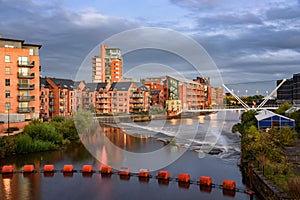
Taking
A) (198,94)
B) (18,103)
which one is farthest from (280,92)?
(18,103)

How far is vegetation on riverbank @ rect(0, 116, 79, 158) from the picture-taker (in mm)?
12646

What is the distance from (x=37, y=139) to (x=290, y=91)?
40.3 meters

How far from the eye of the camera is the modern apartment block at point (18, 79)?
1695cm

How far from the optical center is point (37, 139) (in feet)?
47.0

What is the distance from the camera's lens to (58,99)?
28016 millimetres

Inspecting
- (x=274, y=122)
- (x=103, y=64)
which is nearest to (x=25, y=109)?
(x=274, y=122)

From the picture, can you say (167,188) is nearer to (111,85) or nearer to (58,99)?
(58,99)

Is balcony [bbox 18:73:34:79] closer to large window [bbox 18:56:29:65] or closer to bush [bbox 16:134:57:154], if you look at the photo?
large window [bbox 18:56:29:65]

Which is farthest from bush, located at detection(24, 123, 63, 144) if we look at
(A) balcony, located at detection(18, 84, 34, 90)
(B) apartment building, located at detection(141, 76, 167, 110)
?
(B) apartment building, located at detection(141, 76, 167, 110)

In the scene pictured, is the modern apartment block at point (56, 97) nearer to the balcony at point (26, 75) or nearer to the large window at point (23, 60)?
the balcony at point (26, 75)

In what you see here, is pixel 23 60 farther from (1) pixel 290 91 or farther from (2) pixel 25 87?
(1) pixel 290 91

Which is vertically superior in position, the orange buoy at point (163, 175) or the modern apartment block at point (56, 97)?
the modern apartment block at point (56, 97)

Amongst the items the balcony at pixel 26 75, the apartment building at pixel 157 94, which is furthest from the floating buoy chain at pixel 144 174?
the apartment building at pixel 157 94

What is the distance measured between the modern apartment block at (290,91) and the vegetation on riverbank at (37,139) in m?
32.0
